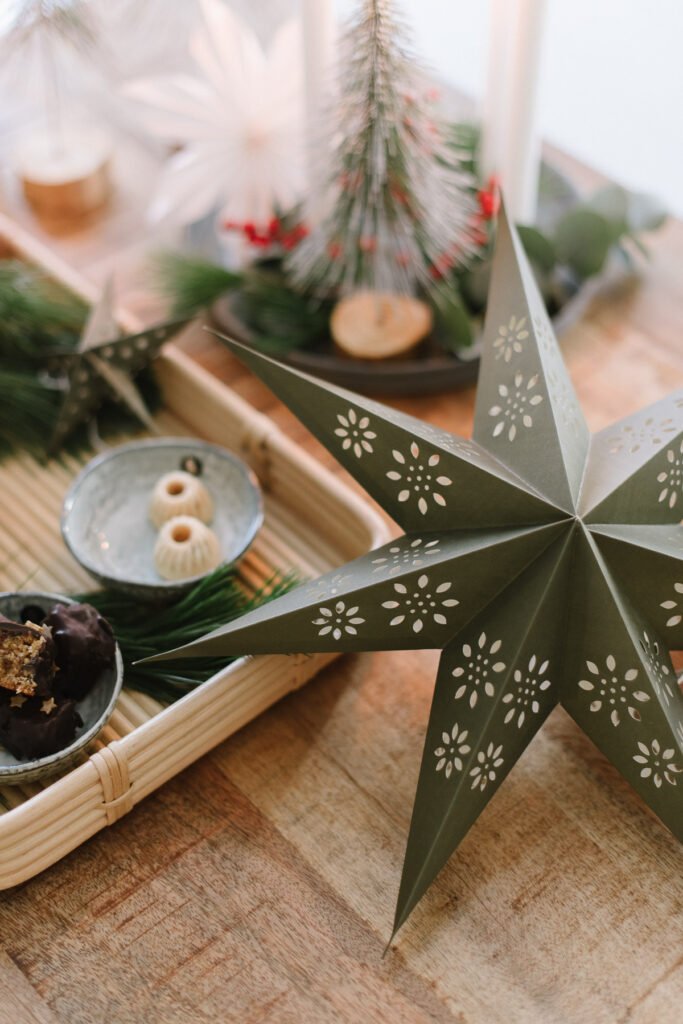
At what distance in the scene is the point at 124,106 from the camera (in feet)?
4.51

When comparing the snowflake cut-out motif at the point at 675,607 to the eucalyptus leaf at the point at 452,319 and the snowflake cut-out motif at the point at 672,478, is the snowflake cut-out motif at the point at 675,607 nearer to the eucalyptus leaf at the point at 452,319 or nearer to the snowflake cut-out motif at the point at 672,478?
the snowflake cut-out motif at the point at 672,478

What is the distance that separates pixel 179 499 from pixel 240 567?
0.07 metres

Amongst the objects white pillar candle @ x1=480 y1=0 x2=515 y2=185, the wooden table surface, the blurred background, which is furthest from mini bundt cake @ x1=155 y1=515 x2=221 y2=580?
the blurred background

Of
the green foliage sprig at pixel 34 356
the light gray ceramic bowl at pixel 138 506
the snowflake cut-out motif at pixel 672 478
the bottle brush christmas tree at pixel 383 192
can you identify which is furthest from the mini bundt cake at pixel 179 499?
the snowflake cut-out motif at pixel 672 478

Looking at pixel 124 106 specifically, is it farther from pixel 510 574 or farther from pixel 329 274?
pixel 510 574

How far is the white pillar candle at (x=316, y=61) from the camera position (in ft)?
3.36

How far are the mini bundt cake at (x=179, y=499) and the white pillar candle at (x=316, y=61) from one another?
0.30m

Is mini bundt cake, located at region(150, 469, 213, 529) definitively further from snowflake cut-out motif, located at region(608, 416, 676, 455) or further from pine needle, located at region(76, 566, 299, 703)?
snowflake cut-out motif, located at region(608, 416, 676, 455)

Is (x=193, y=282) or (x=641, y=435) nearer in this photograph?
(x=641, y=435)

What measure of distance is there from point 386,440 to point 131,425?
353mm

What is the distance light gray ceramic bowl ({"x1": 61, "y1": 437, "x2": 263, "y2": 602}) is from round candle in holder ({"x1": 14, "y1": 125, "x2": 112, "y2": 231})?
0.39 m

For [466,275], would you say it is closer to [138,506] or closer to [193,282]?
[193,282]

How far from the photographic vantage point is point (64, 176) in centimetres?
127

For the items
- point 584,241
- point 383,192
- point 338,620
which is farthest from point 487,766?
point 584,241
